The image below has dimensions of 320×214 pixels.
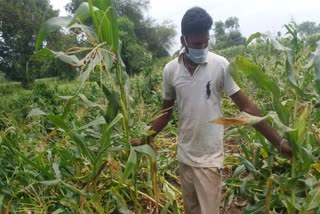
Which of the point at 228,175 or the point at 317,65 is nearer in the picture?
the point at 317,65

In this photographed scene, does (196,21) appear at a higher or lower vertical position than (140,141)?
higher

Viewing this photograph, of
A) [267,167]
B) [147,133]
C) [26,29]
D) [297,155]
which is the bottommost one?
[267,167]

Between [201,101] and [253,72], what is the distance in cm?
32

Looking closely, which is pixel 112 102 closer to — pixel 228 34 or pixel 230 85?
pixel 230 85

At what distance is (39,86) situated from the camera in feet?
26.5

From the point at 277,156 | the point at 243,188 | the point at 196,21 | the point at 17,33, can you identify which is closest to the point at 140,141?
the point at 196,21

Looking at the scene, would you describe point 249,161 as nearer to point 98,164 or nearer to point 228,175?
point 228,175

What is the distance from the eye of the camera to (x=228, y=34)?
41344 millimetres

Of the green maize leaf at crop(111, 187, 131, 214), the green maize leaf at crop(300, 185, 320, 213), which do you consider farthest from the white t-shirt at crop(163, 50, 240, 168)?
the green maize leaf at crop(111, 187, 131, 214)

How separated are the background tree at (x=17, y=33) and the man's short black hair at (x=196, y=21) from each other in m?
17.8

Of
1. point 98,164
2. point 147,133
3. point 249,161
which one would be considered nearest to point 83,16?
point 147,133

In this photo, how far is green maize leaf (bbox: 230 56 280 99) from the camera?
1346 millimetres

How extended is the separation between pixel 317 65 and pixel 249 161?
954 mm

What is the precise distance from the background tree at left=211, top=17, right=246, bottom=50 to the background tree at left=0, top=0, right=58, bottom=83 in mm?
17216
